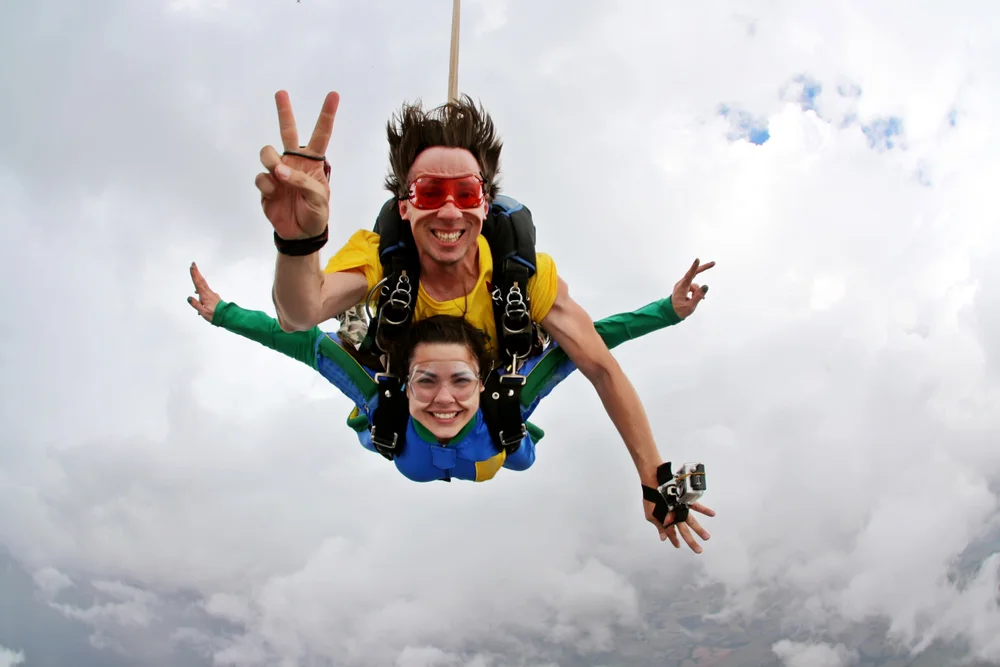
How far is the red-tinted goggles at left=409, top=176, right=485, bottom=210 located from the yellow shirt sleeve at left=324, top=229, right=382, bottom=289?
0.40 m

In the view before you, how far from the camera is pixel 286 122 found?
3.03 meters

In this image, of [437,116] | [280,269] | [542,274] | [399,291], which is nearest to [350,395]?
[399,291]

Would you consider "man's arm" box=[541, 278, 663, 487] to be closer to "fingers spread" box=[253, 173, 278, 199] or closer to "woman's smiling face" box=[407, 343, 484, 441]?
"woman's smiling face" box=[407, 343, 484, 441]

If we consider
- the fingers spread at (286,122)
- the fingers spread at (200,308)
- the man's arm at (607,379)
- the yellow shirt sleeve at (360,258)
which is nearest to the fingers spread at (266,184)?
the fingers spread at (286,122)

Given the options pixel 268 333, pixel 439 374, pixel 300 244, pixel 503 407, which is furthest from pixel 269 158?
pixel 268 333

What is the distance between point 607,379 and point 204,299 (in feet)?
9.01

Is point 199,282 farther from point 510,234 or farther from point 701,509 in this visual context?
point 701,509

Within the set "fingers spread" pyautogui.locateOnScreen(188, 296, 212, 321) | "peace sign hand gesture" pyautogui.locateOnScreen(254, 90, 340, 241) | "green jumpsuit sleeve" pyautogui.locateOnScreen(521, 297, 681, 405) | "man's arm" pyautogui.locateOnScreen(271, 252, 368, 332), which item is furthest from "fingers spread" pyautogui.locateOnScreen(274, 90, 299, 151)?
"fingers spread" pyautogui.locateOnScreen(188, 296, 212, 321)

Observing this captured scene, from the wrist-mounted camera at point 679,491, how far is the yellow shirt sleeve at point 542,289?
3.78 ft

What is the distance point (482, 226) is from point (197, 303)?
82.8 inches

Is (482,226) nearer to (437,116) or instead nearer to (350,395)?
(437,116)

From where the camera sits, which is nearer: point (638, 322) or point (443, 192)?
point (443, 192)

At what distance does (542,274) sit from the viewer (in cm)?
479

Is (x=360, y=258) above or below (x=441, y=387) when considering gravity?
above
